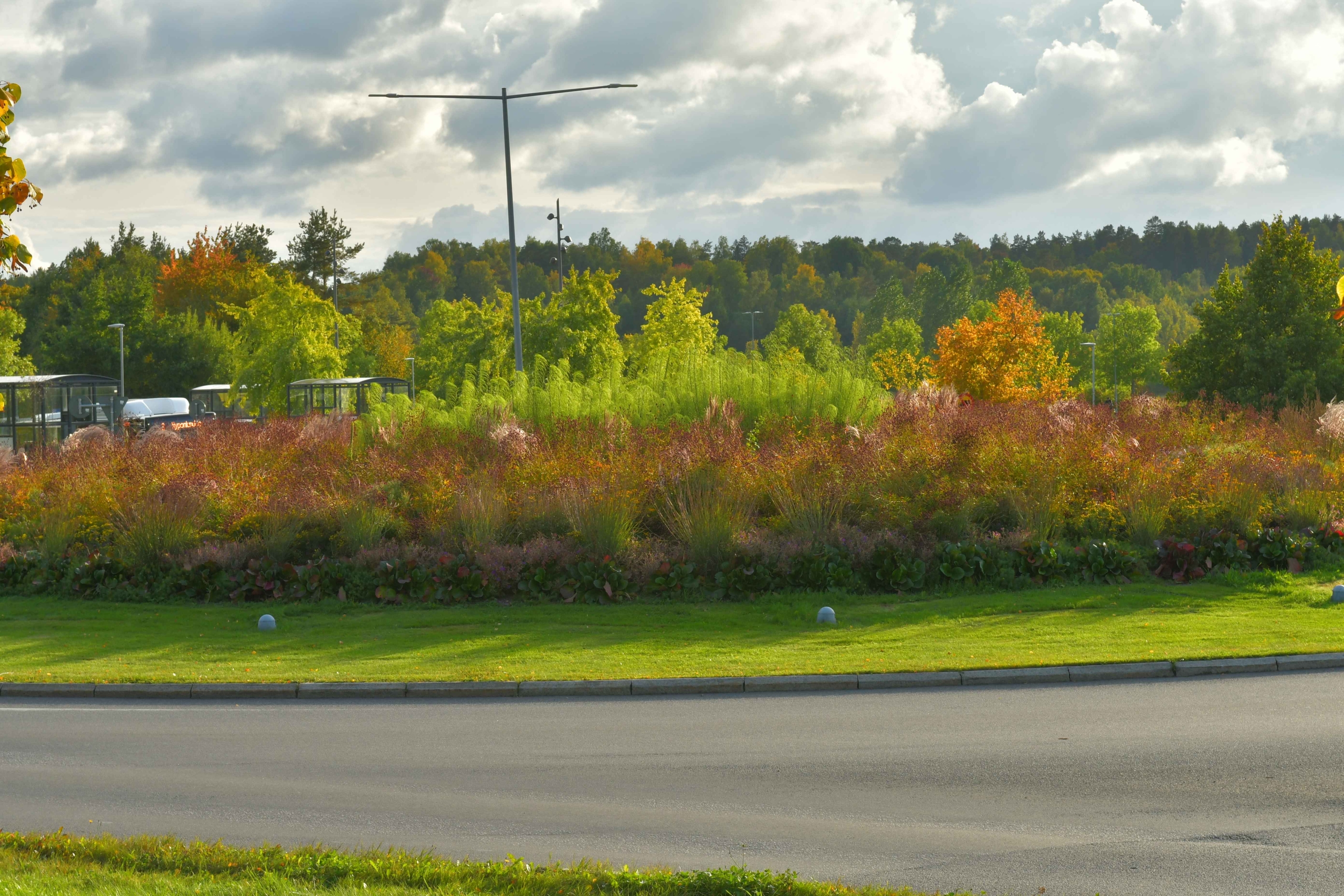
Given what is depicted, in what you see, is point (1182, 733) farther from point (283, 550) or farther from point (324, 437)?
point (324, 437)

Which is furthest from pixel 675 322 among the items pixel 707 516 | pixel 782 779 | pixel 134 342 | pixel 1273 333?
pixel 782 779

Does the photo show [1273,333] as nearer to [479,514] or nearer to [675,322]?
[675,322]

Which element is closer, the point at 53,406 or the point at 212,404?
the point at 53,406

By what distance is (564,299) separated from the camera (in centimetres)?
4312

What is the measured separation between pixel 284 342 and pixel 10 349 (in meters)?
23.1

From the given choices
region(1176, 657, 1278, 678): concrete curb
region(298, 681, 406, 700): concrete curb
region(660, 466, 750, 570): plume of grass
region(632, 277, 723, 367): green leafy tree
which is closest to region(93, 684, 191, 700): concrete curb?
region(298, 681, 406, 700): concrete curb

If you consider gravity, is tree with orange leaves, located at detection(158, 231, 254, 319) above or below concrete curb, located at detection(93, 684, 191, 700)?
above

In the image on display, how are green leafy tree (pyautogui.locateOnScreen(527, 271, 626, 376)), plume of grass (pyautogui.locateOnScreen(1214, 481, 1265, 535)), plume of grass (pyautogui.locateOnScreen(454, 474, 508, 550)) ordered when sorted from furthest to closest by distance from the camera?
green leafy tree (pyautogui.locateOnScreen(527, 271, 626, 376)) < plume of grass (pyautogui.locateOnScreen(1214, 481, 1265, 535)) < plume of grass (pyautogui.locateOnScreen(454, 474, 508, 550))

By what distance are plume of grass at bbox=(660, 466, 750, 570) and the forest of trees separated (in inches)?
505

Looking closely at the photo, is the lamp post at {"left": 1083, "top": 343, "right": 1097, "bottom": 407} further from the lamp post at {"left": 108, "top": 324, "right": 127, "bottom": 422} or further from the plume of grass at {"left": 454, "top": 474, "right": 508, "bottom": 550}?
the plume of grass at {"left": 454, "top": 474, "right": 508, "bottom": 550}

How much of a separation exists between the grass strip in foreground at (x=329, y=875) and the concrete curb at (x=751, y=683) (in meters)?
4.78

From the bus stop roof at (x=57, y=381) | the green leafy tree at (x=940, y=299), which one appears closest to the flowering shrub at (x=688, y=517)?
the bus stop roof at (x=57, y=381)

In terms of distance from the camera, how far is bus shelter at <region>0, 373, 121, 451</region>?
3950cm

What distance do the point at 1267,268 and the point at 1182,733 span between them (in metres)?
35.9
